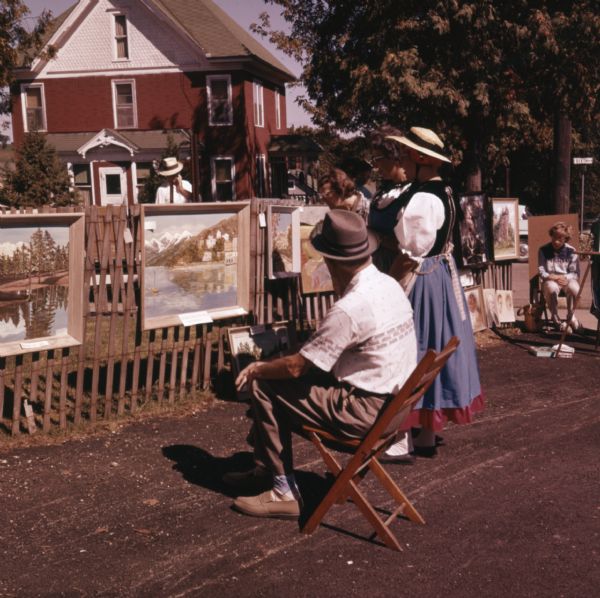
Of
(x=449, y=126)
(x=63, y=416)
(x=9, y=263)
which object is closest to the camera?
(x=9, y=263)

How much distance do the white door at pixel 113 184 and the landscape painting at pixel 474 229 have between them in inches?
945

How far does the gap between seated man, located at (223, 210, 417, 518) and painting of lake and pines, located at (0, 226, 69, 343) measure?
2.34m

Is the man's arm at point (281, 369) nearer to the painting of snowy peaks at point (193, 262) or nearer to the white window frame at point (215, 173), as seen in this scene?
the painting of snowy peaks at point (193, 262)

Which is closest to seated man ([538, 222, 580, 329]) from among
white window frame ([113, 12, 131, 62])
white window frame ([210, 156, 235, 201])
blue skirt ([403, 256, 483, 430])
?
blue skirt ([403, 256, 483, 430])

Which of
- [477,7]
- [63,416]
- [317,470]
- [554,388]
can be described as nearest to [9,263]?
[63,416]

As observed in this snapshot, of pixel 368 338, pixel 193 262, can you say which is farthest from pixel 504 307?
pixel 368 338

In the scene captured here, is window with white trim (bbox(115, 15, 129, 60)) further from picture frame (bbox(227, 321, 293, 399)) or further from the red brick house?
picture frame (bbox(227, 321, 293, 399))

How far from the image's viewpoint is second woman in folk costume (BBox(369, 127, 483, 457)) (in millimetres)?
5086

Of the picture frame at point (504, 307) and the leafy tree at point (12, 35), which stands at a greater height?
the leafy tree at point (12, 35)

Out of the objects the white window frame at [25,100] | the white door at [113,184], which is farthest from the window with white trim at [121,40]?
the white door at [113,184]

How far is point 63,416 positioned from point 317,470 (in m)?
2.05

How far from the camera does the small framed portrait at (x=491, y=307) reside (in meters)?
10.5

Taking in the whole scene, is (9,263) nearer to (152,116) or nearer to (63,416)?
(63,416)

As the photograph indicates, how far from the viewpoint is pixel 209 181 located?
32.8 metres
